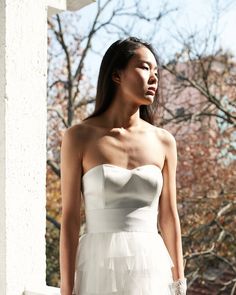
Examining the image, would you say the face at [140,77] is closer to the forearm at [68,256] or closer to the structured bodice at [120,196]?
the structured bodice at [120,196]

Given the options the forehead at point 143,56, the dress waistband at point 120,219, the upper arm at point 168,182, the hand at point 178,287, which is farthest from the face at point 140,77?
the hand at point 178,287

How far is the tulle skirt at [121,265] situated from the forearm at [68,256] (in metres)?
0.03

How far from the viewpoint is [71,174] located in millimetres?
1638

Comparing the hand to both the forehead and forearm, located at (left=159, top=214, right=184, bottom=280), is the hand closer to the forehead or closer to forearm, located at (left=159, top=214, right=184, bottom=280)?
forearm, located at (left=159, top=214, right=184, bottom=280)

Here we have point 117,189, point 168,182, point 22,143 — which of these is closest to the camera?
point 117,189

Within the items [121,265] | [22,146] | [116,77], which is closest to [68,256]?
[121,265]

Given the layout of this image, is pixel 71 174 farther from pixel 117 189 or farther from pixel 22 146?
pixel 22 146

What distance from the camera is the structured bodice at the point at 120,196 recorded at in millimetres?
1606

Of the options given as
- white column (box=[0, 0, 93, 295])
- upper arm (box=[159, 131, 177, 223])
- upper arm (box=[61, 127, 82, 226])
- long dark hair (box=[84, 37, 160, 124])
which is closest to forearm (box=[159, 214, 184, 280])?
upper arm (box=[159, 131, 177, 223])

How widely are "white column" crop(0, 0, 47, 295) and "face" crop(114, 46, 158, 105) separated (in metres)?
0.83

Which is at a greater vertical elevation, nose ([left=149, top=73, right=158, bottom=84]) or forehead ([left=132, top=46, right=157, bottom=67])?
forehead ([left=132, top=46, right=157, bottom=67])

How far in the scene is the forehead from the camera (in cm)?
164

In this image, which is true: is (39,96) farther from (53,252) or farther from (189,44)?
(53,252)

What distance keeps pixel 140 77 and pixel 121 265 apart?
1.65ft
